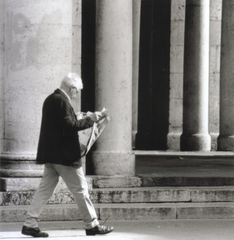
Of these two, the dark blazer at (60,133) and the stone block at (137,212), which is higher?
the dark blazer at (60,133)

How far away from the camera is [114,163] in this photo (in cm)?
1074

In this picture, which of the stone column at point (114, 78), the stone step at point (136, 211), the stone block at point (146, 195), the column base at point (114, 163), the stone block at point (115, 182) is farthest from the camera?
the column base at point (114, 163)

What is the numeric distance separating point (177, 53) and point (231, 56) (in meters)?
2.34

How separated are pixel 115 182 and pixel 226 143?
9.37 m

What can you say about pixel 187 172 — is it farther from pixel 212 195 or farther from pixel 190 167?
pixel 212 195

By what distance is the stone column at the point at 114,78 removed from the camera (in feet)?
34.9

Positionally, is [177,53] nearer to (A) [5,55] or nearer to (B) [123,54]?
(B) [123,54]

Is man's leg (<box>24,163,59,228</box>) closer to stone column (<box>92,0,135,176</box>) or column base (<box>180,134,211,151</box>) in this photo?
stone column (<box>92,0,135,176</box>)

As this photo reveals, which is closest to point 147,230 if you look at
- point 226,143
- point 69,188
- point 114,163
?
point 69,188

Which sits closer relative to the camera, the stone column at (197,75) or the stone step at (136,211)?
the stone step at (136,211)

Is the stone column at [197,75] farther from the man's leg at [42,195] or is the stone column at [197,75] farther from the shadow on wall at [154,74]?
the man's leg at [42,195]

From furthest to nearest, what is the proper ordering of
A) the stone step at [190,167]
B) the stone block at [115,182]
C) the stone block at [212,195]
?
1. the stone step at [190,167]
2. the stone block at [115,182]
3. the stone block at [212,195]

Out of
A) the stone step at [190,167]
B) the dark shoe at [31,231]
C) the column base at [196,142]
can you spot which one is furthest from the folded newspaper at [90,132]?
the column base at [196,142]

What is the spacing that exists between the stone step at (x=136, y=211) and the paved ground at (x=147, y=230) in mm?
205
